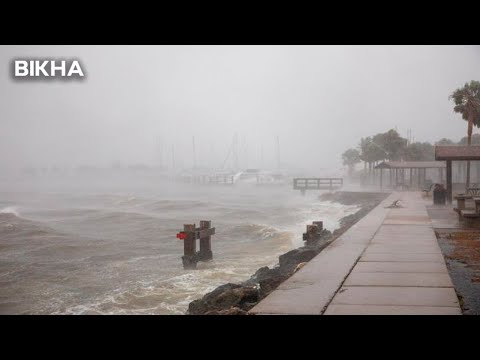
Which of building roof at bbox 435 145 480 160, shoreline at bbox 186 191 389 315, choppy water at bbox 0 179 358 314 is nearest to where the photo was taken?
shoreline at bbox 186 191 389 315

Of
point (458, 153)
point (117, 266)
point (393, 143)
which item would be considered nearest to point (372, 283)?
point (117, 266)

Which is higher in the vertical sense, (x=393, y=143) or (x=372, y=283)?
(x=393, y=143)

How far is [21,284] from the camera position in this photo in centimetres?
1259

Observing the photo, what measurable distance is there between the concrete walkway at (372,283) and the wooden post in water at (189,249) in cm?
511

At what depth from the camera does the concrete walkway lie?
5137 millimetres

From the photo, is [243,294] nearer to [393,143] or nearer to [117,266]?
[117,266]

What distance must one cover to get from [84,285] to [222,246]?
7.20 metres

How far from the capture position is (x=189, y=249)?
14.1 metres

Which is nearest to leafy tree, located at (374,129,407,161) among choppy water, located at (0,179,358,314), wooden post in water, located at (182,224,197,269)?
choppy water, located at (0,179,358,314)

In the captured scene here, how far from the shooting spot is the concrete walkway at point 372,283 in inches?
202

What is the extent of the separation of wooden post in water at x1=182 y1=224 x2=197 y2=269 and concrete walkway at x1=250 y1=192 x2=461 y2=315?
511cm

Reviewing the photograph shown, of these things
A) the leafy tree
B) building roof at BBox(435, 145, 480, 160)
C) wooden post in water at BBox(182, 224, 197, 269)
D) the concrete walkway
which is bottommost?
wooden post in water at BBox(182, 224, 197, 269)

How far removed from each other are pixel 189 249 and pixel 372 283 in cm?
857

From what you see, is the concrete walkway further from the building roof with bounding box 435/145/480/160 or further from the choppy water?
the building roof with bounding box 435/145/480/160
